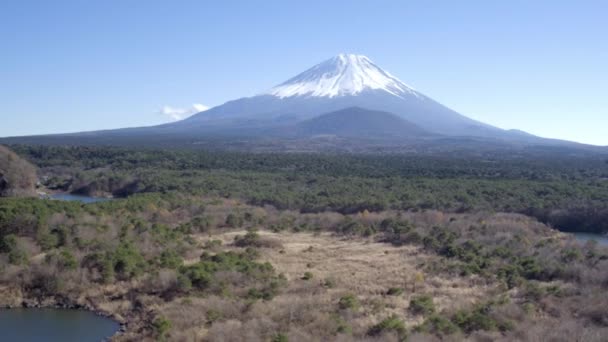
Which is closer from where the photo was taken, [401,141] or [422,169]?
[422,169]

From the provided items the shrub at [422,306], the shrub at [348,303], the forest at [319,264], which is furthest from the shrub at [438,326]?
the shrub at [348,303]

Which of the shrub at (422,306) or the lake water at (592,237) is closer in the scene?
the shrub at (422,306)

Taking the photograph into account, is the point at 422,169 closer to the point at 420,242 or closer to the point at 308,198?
the point at 308,198

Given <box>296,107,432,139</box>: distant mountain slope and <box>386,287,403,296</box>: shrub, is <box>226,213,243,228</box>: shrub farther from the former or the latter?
<box>296,107,432,139</box>: distant mountain slope

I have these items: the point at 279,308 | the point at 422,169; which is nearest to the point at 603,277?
the point at 279,308

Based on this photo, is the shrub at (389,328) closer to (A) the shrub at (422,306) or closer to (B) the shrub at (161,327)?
(A) the shrub at (422,306)

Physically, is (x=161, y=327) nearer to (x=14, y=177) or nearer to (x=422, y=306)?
(x=422, y=306)

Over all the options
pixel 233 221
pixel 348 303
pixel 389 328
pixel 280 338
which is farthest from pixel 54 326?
pixel 233 221
